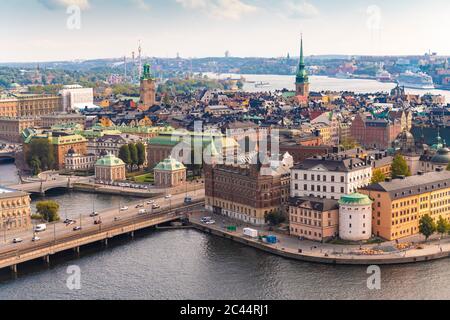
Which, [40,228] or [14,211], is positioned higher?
[14,211]

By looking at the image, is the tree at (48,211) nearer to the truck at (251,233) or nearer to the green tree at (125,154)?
the truck at (251,233)

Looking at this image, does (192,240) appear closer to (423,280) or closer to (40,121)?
(423,280)

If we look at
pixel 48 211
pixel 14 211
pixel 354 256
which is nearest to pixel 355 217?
pixel 354 256

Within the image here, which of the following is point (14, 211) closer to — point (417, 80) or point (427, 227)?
point (427, 227)

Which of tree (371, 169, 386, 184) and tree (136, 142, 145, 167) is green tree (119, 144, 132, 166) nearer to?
tree (136, 142, 145, 167)

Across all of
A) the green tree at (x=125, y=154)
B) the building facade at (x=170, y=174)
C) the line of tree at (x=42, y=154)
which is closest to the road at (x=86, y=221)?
the building facade at (x=170, y=174)

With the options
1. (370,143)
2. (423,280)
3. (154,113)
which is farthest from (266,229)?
(154,113)

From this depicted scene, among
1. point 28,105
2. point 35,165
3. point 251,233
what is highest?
point 28,105
